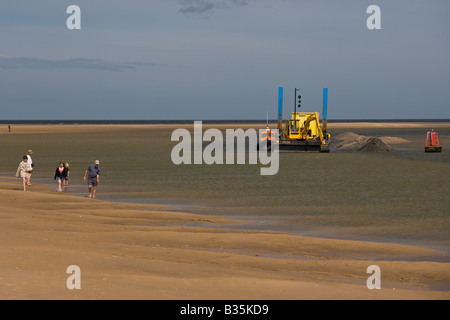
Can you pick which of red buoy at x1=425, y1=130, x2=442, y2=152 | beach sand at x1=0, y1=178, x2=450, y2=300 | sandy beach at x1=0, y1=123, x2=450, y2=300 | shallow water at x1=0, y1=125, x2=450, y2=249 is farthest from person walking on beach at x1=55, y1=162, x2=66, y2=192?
red buoy at x1=425, y1=130, x2=442, y2=152

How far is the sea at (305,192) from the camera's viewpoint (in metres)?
17.9

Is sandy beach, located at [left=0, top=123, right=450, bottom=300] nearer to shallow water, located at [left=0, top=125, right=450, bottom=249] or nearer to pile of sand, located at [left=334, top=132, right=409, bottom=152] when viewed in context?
shallow water, located at [left=0, top=125, right=450, bottom=249]

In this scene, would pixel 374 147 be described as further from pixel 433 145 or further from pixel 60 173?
pixel 60 173

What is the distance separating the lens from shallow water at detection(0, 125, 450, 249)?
18.0 meters

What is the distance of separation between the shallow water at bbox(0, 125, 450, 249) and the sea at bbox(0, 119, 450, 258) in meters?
0.03

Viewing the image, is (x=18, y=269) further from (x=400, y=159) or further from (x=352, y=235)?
(x=400, y=159)

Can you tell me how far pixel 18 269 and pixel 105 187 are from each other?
57.6 feet

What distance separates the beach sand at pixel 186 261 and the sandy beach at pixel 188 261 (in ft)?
0.05

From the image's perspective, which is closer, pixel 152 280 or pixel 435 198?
pixel 152 280

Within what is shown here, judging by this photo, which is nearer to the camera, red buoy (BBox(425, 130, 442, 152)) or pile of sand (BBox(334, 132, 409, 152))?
red buoy (BBox(425, 130, 442, 152))

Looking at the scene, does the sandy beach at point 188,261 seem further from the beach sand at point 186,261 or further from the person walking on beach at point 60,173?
the person walking on beach at point 60,173

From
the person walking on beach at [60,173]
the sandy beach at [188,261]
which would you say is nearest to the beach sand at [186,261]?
the sandy beach at [188,261]
